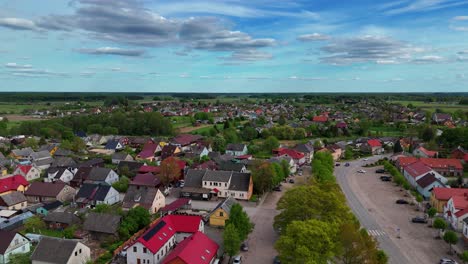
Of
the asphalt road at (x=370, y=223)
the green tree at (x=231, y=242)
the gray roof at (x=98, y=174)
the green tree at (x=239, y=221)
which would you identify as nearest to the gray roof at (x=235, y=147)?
the asphalt road at (x=370, y=223)

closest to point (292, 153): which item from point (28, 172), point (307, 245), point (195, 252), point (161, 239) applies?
point (161, 239)

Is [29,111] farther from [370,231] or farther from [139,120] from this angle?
[370,231]

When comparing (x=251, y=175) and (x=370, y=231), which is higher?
(x=251, y=175)

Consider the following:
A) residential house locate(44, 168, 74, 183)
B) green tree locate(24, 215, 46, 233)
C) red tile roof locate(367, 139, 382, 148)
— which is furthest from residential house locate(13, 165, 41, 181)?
red tile roof locate(367, 139, 382, 148)

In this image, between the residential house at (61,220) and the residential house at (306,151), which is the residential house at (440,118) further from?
the residential house at (61,220)

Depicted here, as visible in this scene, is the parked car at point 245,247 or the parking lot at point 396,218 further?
the parking lot at point 396,218

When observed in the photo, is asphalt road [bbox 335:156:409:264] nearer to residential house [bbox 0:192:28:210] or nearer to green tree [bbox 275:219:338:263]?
green tree [bbox 275:219:338:263]

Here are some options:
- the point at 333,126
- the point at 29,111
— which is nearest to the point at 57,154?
the point at 333,126
